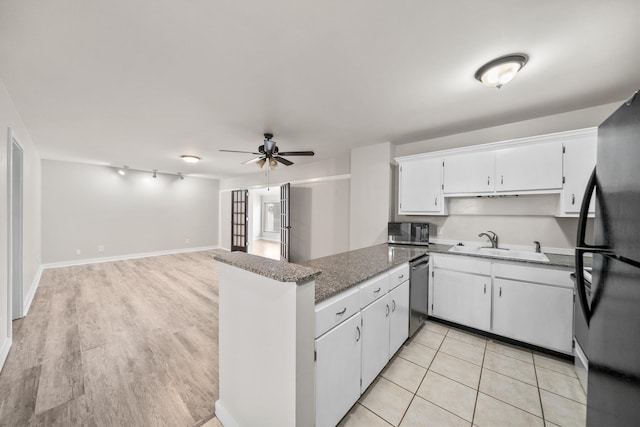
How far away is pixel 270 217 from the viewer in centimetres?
1062

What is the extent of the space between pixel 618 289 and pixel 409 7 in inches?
60.4

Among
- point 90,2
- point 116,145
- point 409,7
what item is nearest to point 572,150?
point 409,7

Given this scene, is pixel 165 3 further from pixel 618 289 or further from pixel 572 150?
pixel 572 150

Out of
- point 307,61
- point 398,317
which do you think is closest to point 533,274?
point 398,317

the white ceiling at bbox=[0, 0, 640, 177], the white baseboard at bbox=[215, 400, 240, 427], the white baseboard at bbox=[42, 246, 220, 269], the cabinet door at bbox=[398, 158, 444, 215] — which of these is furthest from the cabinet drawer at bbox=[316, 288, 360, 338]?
the white baseboard at bbox=[42, 246, 220, 269]

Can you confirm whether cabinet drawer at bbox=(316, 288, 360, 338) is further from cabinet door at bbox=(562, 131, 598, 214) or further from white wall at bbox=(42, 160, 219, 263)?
white wall at bbox=(42, 160, 219, 263)

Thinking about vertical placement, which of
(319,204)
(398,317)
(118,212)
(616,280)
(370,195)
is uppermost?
(370,195)

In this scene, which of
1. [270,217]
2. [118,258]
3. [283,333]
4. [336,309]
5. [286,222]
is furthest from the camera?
[270,217]

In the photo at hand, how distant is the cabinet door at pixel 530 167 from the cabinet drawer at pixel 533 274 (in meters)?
0.84

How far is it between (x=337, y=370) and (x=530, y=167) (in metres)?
2.77

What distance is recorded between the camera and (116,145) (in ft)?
12.8

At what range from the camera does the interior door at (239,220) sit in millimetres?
7005

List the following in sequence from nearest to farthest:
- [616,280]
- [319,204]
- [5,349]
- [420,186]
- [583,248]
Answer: [616,280]
[583,248]
[5,349]
[420,186]
[319,204]

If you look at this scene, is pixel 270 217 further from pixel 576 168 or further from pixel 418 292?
pixel 576 168
